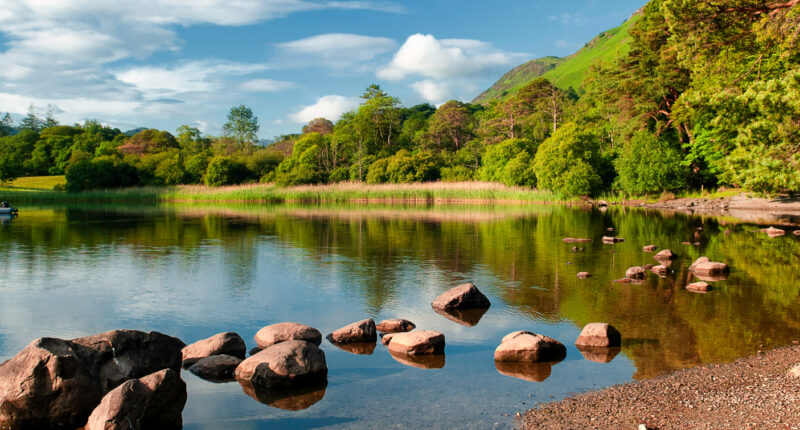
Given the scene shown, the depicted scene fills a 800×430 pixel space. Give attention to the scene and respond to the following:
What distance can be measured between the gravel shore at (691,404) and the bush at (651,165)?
47.7 metres

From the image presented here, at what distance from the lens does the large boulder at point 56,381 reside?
629cm

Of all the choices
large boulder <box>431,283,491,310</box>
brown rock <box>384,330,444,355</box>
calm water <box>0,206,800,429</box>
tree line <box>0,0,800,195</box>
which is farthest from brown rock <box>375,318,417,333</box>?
tree line <box>0,0,800,195</box>

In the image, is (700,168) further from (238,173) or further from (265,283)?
(238,173)

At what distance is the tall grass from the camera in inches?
2462

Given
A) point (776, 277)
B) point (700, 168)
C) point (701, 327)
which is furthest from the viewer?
point (700, 168)

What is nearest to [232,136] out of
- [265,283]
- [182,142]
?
[182,142]

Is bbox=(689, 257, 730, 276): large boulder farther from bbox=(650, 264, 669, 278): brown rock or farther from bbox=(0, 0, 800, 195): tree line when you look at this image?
bbox=(0, 0, 800, 195): tree line

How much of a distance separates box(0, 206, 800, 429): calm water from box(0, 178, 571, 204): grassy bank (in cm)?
3663

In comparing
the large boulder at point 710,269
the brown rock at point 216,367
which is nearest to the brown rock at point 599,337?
the brown rock at point 216,367

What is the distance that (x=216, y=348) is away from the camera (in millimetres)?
8578

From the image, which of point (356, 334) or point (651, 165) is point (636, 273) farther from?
point (651, 165)

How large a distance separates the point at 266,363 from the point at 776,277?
14.3 m

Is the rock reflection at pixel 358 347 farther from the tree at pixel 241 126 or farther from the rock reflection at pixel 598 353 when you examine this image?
the tree at pixel 241 126

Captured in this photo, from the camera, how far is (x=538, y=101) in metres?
85.2
